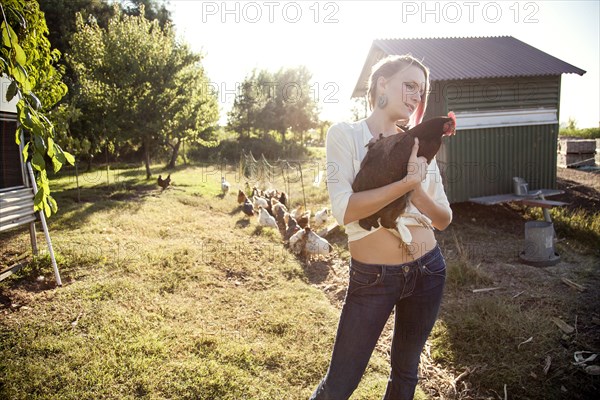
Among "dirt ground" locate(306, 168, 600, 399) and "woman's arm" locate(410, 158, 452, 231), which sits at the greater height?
"woman's arm" locate(410, 158, 452, 231)

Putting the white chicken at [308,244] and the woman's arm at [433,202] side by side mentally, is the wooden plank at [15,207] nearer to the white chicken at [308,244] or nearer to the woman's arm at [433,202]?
the white chicken at [308,244]

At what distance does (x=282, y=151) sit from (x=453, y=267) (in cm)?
2517

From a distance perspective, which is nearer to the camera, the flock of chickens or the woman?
the woman

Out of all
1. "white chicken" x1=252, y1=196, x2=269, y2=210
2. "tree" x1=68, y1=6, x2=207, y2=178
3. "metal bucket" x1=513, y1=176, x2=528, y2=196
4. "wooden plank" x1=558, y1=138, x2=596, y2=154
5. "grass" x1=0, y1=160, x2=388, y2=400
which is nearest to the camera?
"grass" x1=0, y1=160, x2=388, y2=400

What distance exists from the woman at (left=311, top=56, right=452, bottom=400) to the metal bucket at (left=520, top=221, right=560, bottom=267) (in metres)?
5.91

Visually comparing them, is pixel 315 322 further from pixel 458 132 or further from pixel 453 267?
pixel 458 132

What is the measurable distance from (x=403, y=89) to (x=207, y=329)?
12.1ft

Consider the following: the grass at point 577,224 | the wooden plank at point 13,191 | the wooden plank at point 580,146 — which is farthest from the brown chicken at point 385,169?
the wooden plank at point 580,146

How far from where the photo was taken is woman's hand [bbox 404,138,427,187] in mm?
1757

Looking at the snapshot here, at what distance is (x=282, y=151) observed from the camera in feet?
98.8

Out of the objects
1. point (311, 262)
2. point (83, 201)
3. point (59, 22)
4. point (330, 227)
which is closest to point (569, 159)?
point (330, 227)

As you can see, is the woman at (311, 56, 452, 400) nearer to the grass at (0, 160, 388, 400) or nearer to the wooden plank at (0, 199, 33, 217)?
the grass at (0, 160, 388, 400)

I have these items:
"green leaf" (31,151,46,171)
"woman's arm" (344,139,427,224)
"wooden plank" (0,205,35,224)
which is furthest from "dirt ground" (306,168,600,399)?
"wooden plank" (0,205,35,224)

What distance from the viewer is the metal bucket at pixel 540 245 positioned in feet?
21.9
